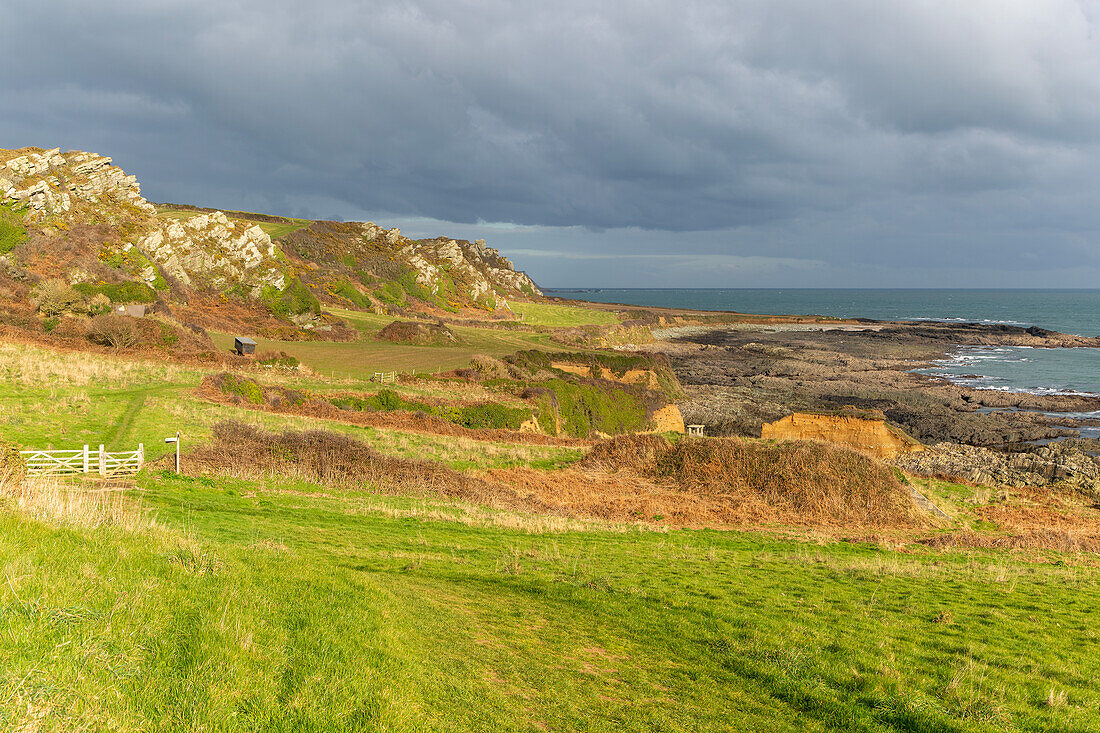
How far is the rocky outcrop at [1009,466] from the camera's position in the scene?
123 feet

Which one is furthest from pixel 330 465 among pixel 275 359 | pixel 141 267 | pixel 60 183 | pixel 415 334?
pixel 60 183

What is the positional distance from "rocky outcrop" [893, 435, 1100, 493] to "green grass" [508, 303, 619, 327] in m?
73.4

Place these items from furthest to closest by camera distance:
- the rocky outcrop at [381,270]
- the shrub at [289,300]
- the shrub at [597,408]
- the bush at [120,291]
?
the rocky outcrop at [381,270]
the shrub at [289,300]
the bush at [120,291]
the shrub at [597,408]

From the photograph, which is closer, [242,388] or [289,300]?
[242,388]

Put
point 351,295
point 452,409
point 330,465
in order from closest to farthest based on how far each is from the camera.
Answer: point 330,465
point 452,409
point 351,295

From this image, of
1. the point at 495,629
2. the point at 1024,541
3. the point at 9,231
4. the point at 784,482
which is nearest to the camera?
the point at 495,629

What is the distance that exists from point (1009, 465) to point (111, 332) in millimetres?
60173

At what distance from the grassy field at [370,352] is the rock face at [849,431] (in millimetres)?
27119

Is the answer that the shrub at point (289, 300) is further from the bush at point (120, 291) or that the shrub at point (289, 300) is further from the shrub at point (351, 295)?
the bush at point (120, 291)

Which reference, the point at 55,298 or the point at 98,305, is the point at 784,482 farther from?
the point at 98,305

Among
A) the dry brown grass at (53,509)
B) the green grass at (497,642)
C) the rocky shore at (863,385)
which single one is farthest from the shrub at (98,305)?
the rocky shore at (863,385)

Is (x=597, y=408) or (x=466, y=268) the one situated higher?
(x=466, y=268)

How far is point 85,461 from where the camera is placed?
2161cm

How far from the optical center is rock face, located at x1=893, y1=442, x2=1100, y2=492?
37.4m
